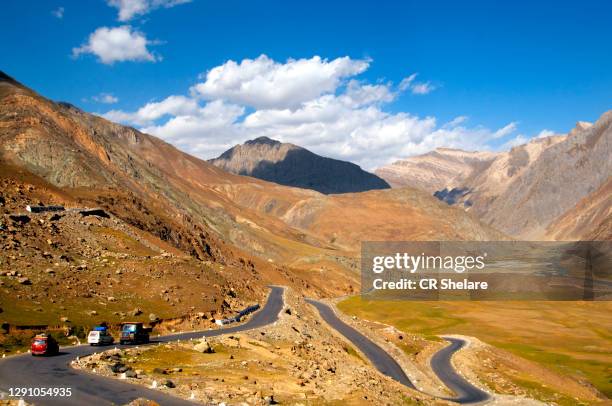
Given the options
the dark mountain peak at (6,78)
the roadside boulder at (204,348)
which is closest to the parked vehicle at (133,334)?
the roadside boulder at (204,348)

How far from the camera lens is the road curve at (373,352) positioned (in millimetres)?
58294

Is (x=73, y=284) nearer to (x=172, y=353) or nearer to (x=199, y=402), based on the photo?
(x=172, y=353)

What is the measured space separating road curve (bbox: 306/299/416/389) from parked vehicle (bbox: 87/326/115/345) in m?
27.4

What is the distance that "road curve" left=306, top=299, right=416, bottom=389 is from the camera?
58294 mm

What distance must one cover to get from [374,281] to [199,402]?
14662cm

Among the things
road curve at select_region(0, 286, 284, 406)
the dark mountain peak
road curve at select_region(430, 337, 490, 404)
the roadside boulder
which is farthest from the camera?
the dark mountain peak

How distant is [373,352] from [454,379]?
9.40m

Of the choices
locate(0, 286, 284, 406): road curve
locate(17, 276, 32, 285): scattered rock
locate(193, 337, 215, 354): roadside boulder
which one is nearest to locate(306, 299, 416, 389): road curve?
locate(193, 337, 215, 354): roadside boulder

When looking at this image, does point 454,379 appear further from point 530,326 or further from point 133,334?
point 530,326

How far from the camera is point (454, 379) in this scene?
62.8 m

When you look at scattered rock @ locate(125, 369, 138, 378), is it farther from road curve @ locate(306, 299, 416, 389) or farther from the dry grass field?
the dry grass field

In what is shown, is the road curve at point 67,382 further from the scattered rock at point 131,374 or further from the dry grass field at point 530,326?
the dry grass field at point 530,326

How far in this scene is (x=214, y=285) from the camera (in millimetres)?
77688

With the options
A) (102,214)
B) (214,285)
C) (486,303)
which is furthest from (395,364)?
(486,303)
